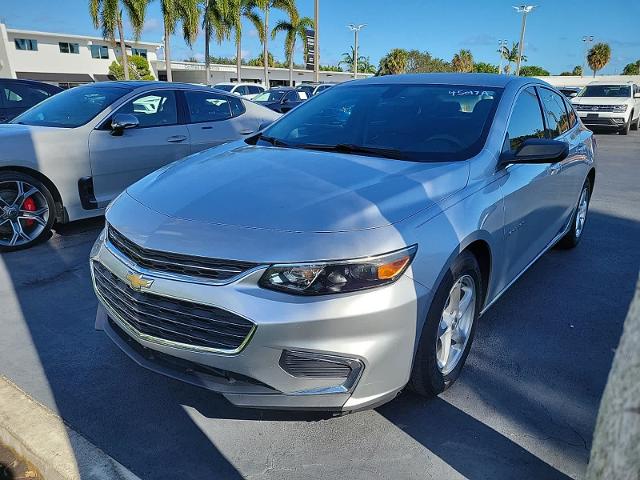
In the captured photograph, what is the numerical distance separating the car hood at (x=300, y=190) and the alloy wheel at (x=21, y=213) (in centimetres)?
269

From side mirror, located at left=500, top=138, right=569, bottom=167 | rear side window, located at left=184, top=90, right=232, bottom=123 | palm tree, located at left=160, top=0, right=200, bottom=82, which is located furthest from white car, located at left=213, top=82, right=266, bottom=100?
side mirror, located at left=500, top=138, right=569, bottom=167

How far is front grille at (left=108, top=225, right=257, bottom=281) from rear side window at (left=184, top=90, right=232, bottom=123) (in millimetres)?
4281

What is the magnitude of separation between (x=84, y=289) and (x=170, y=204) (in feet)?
6.88

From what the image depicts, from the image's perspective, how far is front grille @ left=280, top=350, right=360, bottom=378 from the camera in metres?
2.10

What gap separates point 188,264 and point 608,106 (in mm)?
19119

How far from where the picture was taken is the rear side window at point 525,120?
10.8 ft

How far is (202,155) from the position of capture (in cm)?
340

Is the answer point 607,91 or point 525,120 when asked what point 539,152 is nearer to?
point 525,120

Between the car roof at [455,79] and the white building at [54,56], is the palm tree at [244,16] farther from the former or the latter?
the car roof at [455,79]

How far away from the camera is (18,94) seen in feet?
26.4

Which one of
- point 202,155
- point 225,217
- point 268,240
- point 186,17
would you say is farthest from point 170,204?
point 186,17

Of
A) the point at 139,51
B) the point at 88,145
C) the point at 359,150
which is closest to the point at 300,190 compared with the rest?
the point at 359,150

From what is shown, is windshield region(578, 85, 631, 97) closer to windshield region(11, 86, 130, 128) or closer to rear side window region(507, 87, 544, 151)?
rear side window region(507, 87, 544, 151)

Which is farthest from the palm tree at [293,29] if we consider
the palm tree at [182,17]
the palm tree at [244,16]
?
the palm tree at [182,17]
